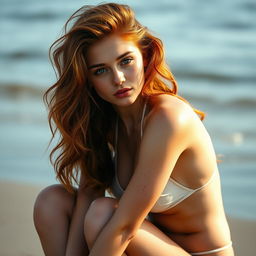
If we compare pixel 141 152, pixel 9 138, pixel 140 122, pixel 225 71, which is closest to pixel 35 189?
pixel 9 138

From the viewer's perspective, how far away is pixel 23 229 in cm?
411

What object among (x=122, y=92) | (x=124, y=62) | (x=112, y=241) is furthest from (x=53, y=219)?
(x=124, y=62)

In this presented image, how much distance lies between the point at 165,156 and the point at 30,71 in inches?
267

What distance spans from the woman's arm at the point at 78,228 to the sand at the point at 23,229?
72 centimetres

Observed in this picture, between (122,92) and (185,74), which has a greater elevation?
(122,92)

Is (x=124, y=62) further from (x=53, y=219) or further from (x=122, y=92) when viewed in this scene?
(x=53, y=219)

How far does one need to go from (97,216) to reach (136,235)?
19cm

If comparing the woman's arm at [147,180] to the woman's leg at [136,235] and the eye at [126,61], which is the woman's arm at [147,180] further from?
the eye at [126,61]

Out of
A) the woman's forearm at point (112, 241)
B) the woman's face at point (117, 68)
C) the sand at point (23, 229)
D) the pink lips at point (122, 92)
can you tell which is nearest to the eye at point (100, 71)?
the woman's face at point (117, 68)

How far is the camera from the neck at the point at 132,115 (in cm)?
319

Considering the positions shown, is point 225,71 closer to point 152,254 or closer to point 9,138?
point 9,138

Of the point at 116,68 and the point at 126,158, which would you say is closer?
the point at 116,68

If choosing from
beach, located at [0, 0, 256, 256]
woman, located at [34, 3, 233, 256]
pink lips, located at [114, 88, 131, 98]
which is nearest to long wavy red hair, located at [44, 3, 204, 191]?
woman, located at [34, 3, 233, 256]

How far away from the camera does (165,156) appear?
283cm
